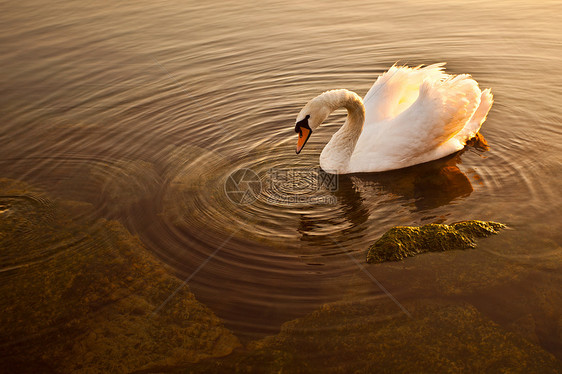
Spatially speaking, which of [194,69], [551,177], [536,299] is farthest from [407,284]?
[194,69]

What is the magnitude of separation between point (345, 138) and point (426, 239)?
7.62 ft

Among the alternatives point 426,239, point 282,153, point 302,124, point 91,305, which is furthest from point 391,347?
point 282,153

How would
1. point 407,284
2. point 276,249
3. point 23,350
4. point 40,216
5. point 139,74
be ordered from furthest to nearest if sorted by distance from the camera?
point 139,74 < point 40,216 < point 276,249 < point 407,284 < point 23,350

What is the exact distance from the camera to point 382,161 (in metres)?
7.03

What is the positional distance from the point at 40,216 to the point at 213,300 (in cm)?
310

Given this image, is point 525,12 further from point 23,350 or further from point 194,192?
point 23,350

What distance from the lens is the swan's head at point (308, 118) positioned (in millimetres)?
6598

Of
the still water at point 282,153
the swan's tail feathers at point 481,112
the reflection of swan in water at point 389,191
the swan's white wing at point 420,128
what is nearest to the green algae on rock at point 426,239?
the still water at point 282,153

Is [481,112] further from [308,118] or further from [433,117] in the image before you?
[308,118]

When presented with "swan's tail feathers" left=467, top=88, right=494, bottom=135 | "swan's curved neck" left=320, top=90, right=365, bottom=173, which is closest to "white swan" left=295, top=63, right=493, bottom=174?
"swan's curved neck" left=320, top=90, right=365, bottom=173

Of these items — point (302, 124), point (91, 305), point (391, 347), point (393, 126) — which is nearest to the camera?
point (391, 347)

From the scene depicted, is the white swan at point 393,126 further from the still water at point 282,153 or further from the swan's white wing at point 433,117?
the still water at point 282,153

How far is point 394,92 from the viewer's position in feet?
25.5

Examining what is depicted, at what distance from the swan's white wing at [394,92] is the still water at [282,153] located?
103 centimetres
